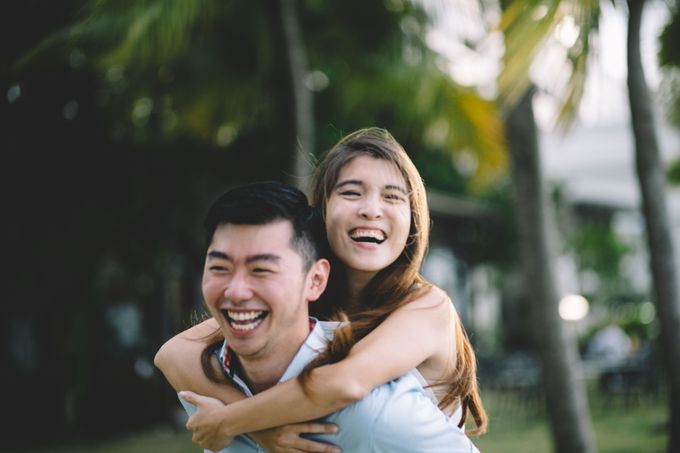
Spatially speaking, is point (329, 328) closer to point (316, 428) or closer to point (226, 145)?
point (316, 428)

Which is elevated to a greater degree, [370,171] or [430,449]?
[370,171]

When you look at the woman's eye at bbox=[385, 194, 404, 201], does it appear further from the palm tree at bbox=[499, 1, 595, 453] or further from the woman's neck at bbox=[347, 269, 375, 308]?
the palm tree at bbox=[499, 1, 595, 453]

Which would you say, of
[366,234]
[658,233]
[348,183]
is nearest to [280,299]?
[366,234]

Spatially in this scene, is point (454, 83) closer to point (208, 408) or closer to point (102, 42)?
point (102, 42)

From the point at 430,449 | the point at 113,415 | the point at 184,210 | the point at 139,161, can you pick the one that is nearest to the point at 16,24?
the point at 139,161

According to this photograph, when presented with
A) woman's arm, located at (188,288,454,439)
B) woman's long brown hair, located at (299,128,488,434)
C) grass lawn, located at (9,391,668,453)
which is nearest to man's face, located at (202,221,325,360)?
woman's arm, located at (188,288,454,439)

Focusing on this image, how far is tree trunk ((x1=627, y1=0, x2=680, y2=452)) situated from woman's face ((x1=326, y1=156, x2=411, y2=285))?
446cm

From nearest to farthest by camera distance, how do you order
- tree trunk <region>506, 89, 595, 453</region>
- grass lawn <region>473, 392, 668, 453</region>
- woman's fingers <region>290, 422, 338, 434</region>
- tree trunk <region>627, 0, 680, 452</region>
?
woman's fingers <region>290, 422, 338, 434</region> → tree trunk <region>627, 0, 680, 452</region> → tree trunk <region>506, 89, 595, 453</region> → grass lawn <region>473, 392, 668, 453</region>

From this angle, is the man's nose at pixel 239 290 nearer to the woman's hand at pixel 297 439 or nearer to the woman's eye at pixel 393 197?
the woman's hand at pixel 297 439

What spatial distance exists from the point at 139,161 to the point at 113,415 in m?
4.04

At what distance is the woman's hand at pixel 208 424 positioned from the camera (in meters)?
2.58

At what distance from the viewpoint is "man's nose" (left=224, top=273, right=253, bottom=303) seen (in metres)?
2.29

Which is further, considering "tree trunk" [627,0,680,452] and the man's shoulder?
"tree trunk" [627,0,680,452]

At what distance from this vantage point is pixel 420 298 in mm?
2982
